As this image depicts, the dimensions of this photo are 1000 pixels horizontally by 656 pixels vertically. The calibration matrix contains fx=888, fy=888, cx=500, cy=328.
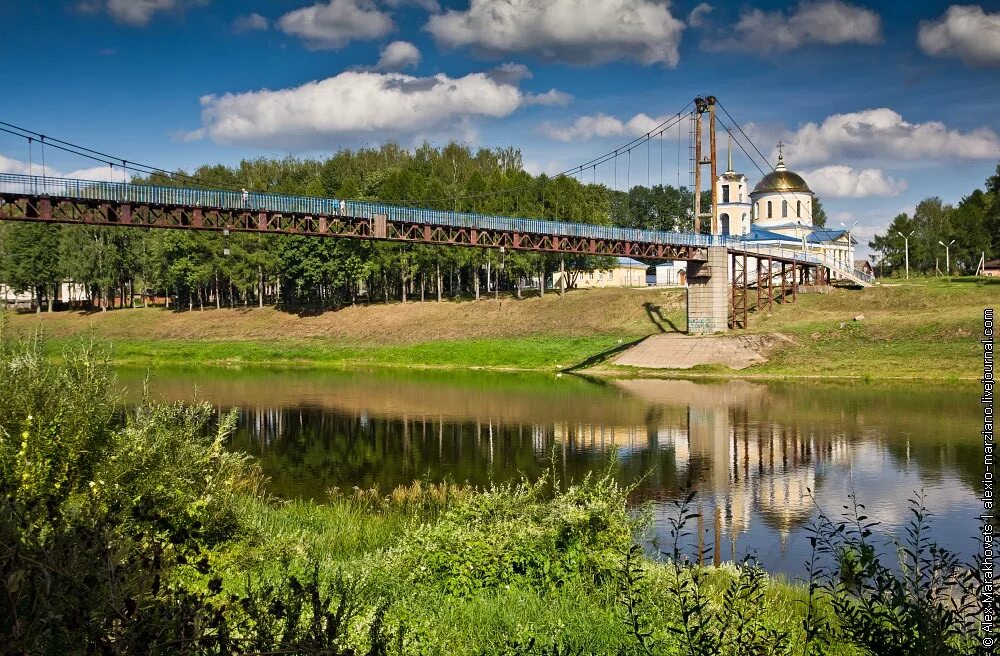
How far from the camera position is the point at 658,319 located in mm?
77562

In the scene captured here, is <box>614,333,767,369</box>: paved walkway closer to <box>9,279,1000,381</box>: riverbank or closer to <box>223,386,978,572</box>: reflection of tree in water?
<box>9,279,1000,381</box>: riverbank

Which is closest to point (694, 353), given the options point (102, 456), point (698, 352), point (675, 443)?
point (698, 352)

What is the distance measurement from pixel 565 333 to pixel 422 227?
18.8 metres

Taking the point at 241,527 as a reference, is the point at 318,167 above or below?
above

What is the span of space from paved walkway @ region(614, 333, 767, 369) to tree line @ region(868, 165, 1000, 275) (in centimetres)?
5857

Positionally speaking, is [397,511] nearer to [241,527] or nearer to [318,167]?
[241,527]

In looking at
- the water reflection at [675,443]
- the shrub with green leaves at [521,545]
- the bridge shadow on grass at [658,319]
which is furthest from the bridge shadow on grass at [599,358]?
the shrub with green leaves at [521,545]

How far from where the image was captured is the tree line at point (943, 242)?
11462 centimetres

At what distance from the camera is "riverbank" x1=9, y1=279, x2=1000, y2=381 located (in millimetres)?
57031

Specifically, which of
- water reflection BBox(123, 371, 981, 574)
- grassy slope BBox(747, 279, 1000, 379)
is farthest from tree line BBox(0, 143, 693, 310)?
water reflection BBox(123, 371, 981, 574)

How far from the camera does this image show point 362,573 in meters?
13.0

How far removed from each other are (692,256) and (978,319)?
2076 cm

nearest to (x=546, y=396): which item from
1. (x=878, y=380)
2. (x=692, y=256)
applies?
(x=878, y=380)

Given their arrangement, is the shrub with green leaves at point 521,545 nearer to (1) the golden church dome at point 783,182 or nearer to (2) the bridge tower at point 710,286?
(2) the bridge tower at point 710,286
